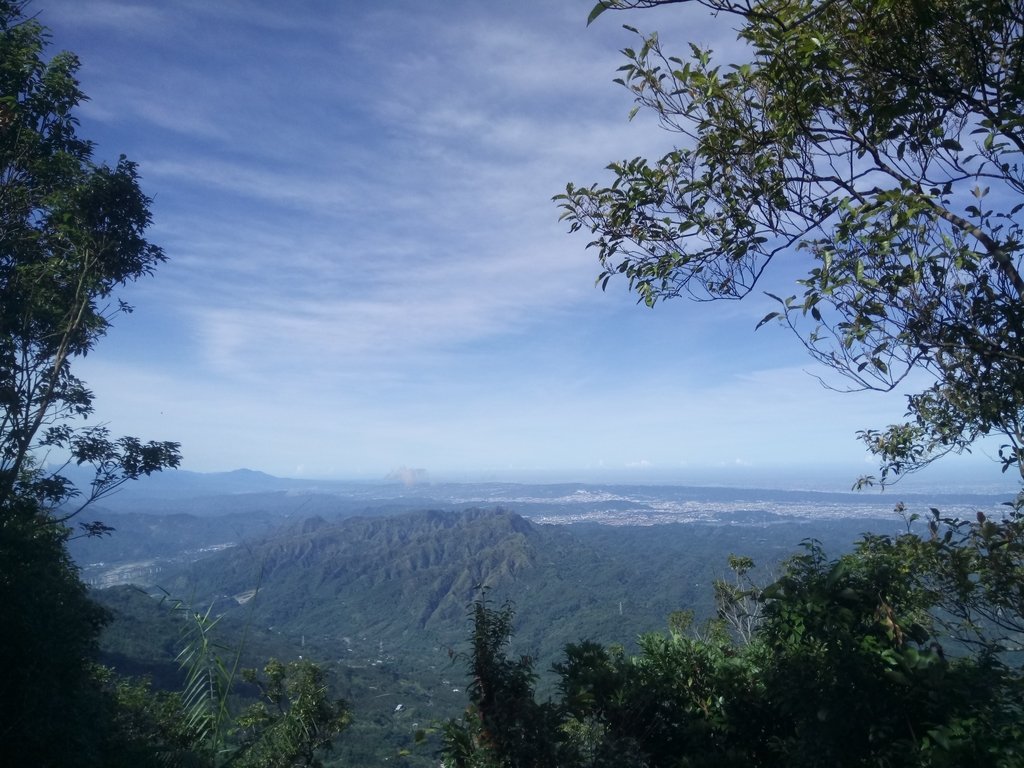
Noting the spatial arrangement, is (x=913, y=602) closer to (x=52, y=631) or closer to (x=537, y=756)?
(x=537, y=756)

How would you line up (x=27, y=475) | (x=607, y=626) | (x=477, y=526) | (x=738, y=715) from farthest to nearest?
(x=477, y=526)
(x=607, y=626)
(x=27, y=475)
(x=738, y=715)

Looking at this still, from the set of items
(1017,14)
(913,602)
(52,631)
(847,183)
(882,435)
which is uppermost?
(1017,14)

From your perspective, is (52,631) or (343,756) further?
(343,756)

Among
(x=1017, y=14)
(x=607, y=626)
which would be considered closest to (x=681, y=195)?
(x=1017, y=14)

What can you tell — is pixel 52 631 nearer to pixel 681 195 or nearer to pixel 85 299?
pixel 681 195

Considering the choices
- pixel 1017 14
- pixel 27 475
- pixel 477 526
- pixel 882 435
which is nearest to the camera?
pixel 1017 14

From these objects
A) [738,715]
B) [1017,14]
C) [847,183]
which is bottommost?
[738,715]

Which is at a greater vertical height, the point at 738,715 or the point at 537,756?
the point at 537,756

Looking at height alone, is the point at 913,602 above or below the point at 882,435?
below

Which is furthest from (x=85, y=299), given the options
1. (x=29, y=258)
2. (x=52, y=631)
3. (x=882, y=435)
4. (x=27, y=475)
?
(x=882, y=435)
